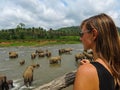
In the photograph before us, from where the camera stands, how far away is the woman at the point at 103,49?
2303mm

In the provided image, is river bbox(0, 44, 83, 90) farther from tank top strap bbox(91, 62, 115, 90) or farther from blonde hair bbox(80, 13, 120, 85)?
tank top strap bbox(91, 62, 115, 90)

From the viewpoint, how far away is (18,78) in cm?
2395

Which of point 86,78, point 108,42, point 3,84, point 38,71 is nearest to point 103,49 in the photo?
point 108,42

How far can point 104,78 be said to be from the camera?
2.31 m

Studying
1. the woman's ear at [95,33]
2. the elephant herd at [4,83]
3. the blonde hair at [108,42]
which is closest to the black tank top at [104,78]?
the blonde hair at [108,42]

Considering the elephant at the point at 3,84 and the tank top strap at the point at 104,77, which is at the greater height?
the tank top strap at the point at 104,77

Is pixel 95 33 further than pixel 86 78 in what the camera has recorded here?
Yes

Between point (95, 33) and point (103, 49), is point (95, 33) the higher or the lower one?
the higher one

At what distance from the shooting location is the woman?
230cm

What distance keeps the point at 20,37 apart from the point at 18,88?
78329 mm

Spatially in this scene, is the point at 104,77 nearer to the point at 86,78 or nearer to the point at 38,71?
the point at 86,78

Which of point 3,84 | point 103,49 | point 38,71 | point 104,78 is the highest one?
point 103,49

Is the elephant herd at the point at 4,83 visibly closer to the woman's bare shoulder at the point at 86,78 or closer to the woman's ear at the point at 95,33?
the woman's ear at the point at 95,33

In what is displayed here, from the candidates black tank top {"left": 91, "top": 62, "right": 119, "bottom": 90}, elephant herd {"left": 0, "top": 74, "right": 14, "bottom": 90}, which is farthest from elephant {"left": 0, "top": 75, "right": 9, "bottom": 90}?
black tank top {"left": 91, "top": 62, "right": 119, "bottom": 90}
